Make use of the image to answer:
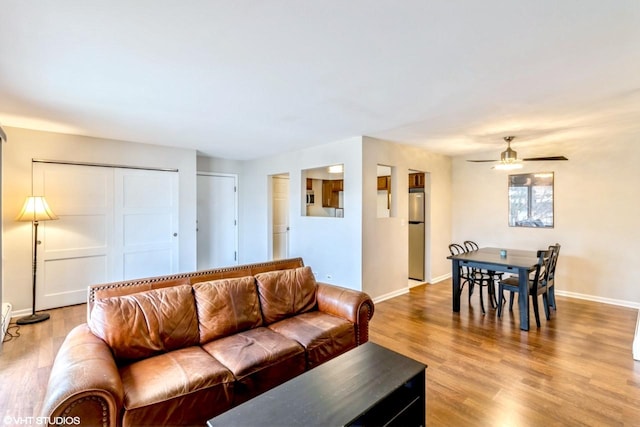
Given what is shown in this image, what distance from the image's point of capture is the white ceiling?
62.7 inches


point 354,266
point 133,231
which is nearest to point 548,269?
point 354,266

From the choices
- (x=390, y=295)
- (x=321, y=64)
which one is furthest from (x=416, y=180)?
(x=321, y=64)

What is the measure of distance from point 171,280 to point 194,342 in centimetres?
56

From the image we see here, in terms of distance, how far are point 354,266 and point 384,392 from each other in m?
2.85

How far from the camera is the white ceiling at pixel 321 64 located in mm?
1593

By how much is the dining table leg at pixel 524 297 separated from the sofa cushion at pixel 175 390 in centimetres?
318

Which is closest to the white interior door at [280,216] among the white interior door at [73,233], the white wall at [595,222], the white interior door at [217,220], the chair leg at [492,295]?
the white interior door at [217,220]

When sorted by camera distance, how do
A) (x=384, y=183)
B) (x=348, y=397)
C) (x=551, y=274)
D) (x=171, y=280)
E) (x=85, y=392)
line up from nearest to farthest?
(x=85, y=392)
(x=348, y=397)
(x=171, y=280)
(x=551, y=274)
(x=384, y=183)

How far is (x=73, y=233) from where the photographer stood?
4.27 metres

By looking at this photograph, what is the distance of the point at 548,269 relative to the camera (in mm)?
3715

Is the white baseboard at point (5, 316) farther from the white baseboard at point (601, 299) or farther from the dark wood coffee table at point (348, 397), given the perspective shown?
the white baseboard at point (601, 299)

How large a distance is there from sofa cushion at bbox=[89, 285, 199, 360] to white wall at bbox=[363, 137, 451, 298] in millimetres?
2640

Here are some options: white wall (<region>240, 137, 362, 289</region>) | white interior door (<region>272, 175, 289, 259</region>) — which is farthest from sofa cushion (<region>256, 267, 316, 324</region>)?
white interior door (<region>272, 175, 289, 259</region>)

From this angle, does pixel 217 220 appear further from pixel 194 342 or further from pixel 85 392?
pixel 85 392
